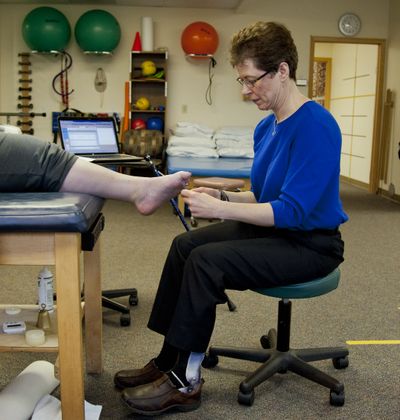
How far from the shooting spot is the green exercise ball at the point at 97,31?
5.90 metres

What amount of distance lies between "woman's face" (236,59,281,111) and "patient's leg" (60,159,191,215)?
320mm

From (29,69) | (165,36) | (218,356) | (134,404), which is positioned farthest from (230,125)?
(134,404)

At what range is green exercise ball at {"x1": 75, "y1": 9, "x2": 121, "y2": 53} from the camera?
590 cm

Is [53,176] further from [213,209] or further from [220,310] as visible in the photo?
[220,310]

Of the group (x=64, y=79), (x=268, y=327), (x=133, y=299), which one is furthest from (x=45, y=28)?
(x=268, y=327)

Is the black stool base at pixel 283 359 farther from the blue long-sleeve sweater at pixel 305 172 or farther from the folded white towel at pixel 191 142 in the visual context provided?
the folded white towel at pixel 191 142

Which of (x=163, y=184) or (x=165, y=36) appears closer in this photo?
(x=163, y=184)

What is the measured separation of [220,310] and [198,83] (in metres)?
4.51

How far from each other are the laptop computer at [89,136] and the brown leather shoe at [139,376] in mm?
1195

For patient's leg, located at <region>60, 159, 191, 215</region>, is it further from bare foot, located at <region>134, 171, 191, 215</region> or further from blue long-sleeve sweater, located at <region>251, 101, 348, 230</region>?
blue long-sleeve sweater, located at <region>251, 101, 348, 230</region>

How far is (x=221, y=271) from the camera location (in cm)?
152

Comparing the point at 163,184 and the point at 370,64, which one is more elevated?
the point at 370,64

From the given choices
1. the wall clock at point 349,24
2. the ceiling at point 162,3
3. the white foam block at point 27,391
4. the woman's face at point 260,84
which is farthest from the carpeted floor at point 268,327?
the wall clock at point 349,24

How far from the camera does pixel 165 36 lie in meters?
6.46
